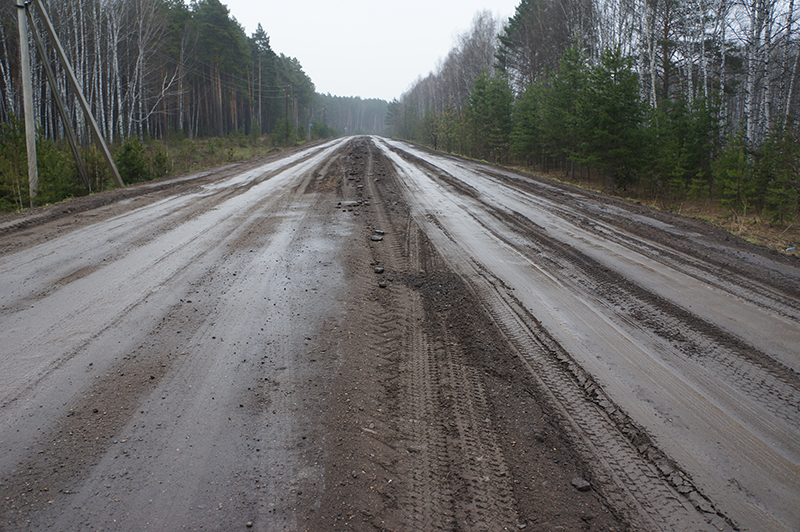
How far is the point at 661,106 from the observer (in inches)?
645

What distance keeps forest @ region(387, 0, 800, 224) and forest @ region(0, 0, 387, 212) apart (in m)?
15.7

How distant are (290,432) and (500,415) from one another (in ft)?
4.30

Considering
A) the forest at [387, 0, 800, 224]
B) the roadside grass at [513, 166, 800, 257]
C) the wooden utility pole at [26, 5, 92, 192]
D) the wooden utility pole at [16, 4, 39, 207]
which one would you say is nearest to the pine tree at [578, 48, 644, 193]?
the forest at [387, 0, 800, 224]

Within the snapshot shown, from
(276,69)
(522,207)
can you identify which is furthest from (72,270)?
Answer: (276,69)

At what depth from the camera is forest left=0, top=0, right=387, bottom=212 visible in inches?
460

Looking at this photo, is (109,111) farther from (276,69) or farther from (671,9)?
(276,69)

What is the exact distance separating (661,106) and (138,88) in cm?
3653

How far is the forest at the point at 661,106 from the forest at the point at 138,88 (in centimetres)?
1568

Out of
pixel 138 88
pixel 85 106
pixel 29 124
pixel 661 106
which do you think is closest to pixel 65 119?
pixel 85 106

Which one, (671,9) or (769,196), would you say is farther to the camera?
(671,9)

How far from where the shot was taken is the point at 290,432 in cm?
251

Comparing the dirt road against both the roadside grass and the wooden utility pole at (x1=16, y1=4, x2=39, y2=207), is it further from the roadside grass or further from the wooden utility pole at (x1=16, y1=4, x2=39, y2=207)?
the wooden utility pole at (x1=16, y1=4, x2=39, y2=207)

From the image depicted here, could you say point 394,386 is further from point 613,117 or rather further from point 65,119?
point 613,117

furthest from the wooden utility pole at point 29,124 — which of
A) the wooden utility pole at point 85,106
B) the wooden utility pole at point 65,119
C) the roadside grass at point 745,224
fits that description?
the roadside grass at point 745,224
